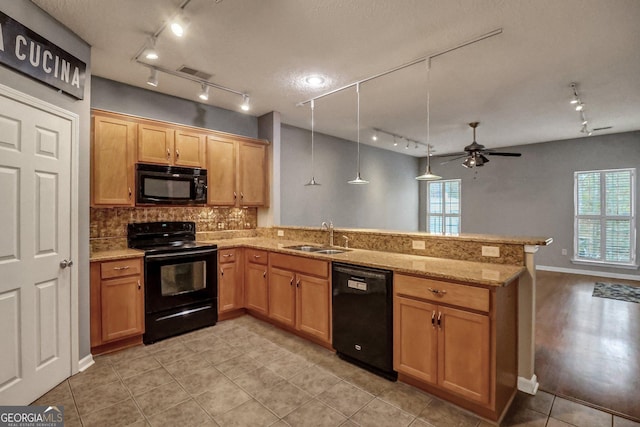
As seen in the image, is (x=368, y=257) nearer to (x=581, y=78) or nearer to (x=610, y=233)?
(x=581, y=78)

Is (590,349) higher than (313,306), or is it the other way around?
(313,306)

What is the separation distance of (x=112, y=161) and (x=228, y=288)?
6.06 feet

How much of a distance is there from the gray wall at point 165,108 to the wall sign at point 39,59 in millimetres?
817

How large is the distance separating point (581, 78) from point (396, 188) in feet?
15.8

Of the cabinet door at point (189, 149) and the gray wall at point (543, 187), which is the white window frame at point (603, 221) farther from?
the cabinet door at point (189, 149)

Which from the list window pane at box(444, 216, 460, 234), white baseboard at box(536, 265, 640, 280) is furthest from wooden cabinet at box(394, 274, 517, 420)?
window pane at box(444, 216, 460, 234)

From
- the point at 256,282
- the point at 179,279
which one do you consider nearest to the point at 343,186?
the point at 256,282

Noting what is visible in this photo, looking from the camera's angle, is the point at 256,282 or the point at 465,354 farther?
the point at 256,282

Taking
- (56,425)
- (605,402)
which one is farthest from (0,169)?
(605,402)

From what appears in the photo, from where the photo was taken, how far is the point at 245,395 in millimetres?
2266

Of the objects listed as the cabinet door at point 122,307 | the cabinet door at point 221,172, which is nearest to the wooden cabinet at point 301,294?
the cabinet door at point 221,172

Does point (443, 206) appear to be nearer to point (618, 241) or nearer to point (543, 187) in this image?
point (543, 187)

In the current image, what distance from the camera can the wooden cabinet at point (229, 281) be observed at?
3668mm

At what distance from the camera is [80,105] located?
102 inches
